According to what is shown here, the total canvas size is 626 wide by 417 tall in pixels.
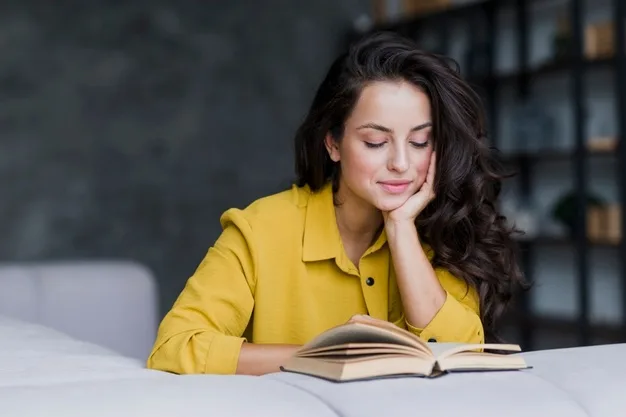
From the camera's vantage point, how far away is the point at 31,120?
20.9 feet

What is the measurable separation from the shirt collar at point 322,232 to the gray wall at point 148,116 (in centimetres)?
455

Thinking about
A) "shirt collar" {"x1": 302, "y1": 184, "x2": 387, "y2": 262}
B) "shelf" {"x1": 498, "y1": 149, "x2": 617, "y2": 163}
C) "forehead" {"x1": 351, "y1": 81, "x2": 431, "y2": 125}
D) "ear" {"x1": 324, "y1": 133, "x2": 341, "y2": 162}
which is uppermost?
"shelf" {"x1": 498, "y1": 149, "x2": 617, "y2": 163}

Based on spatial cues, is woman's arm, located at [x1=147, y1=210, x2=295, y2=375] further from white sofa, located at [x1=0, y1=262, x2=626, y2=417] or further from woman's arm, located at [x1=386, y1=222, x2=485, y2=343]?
woman's arm, located at [x1=386, y1=222, x2=485, y2=343]

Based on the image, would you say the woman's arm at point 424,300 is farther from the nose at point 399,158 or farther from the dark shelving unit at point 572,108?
the dark shelving unit at point 572,108

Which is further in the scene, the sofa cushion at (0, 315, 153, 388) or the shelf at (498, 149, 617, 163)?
the shelf at (498, 149, 617, 163)

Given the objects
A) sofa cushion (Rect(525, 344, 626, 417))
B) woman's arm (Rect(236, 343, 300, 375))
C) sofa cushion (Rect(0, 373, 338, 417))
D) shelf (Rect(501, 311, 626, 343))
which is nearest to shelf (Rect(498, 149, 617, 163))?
shelf (Rect(501, 311, 626, 343))

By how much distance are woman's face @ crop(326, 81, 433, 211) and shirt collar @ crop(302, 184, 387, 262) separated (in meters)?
0.11

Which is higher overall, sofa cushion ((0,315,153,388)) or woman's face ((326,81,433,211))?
woman's face ((326,81,433,211))

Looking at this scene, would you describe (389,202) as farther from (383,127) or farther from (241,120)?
(241,120)

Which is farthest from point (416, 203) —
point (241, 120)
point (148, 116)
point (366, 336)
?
point (241, 120)

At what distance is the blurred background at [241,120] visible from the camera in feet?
17.1

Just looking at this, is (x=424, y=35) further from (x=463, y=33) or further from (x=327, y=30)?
(x=327, y=30)

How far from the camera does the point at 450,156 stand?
78.8 inches

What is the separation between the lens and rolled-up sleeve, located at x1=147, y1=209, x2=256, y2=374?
1729 mm
